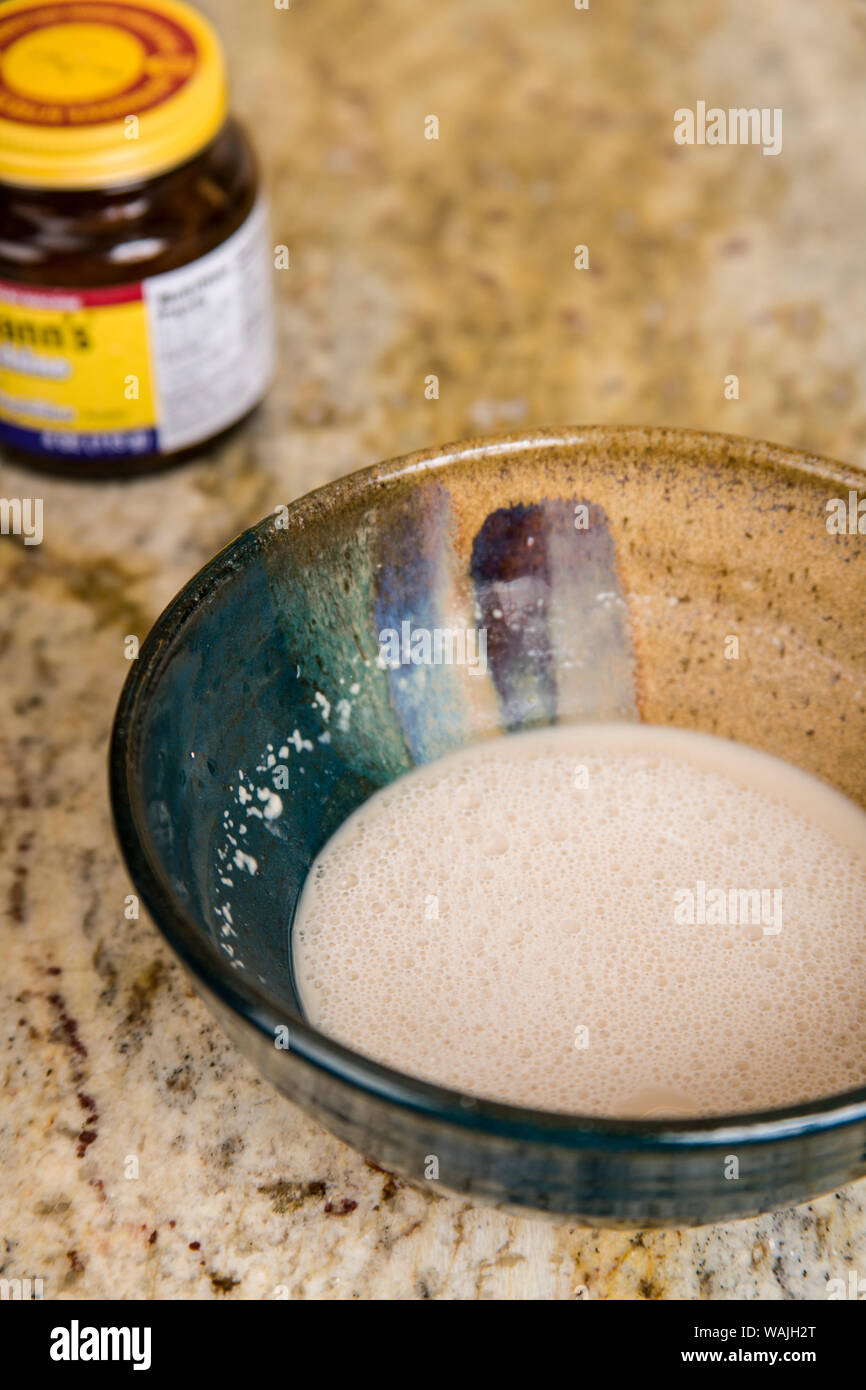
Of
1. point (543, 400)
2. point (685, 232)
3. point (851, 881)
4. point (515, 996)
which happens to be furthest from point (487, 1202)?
point (685, 232)

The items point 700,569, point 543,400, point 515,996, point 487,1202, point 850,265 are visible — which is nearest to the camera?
point 487,1202

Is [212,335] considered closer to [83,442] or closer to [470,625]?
[83,442]

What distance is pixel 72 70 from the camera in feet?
2.80

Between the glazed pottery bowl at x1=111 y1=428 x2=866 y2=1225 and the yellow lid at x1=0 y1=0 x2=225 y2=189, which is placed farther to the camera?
the yellow lid at x1=0 y1=0 x2=225 y2=189

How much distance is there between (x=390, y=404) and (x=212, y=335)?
17 cm

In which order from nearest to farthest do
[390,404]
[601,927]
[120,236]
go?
[601,927] → [120,236] → [390,404]

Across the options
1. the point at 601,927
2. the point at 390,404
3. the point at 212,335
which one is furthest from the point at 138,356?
the point at 601,927

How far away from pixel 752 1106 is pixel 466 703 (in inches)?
9.6

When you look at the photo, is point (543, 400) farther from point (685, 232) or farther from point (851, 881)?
point (851, 881)

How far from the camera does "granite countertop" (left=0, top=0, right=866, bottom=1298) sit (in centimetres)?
60

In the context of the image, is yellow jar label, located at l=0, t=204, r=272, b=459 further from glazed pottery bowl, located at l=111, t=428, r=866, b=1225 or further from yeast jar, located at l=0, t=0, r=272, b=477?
glazed pottery bowl, located at l=111, t=428, r=866, b=1225

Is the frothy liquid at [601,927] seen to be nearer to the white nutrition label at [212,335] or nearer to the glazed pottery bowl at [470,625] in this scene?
the glazed pottery bowl at [470,625]

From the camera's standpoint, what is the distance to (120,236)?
2.73 ft

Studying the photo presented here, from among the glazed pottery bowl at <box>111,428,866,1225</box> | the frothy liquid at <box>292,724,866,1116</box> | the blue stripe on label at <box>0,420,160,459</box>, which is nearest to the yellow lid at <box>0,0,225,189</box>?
the blue stripe on label at <box>0,420,160,459</box>
